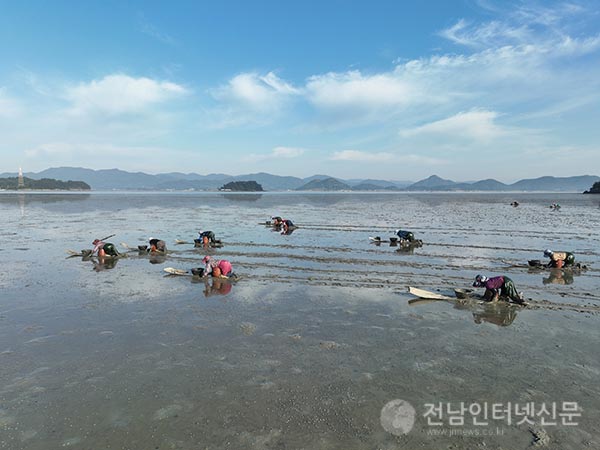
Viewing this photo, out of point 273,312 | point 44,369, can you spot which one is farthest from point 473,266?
point 44,369

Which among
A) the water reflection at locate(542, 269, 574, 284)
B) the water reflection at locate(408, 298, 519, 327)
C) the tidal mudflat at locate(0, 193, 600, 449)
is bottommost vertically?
the tidal mudflat at locate(0, 193, 600, 449)

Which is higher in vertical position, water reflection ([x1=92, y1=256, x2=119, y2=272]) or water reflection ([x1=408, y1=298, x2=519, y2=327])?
water reflection ([x1=408, y1=298, x2=519, y2=327])

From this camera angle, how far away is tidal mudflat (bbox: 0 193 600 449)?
7551mm

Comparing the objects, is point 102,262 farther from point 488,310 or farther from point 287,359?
point 488,310

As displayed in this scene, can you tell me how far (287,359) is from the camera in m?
10.6

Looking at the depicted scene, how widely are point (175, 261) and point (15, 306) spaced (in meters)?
10.2

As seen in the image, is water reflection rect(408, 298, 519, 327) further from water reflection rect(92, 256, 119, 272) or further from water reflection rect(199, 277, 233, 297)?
water reflection rect(92, 256, 119, 272)

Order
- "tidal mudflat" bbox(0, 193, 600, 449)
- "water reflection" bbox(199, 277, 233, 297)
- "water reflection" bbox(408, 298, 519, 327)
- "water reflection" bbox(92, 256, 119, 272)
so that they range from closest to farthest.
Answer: "tidal mudflat" bbox(0, 193, 600, 449) → "water reflection" bbox(408, 298, 519, 327) → "water reflection" bbox(199, 277, 233, 297) → "water reflection" bbox(92, 256, 119, 272)

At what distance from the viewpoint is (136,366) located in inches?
397

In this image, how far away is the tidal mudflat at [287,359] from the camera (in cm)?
755

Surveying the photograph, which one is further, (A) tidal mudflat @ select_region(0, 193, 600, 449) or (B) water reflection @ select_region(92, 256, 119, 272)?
(B) water reflection @ select_region(92, 256, 119, 272)

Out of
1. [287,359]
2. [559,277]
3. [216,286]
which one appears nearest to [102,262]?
[216,286]

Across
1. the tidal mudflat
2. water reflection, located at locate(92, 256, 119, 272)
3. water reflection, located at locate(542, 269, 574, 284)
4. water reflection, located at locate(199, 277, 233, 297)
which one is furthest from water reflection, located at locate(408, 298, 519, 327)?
water reflection, located at locate(92, 256, 119, 272)

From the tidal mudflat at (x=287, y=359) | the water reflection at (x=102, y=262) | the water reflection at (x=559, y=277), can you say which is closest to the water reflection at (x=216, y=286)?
the tidal mudflat at (x=287, y=359)
